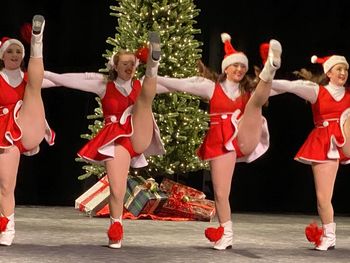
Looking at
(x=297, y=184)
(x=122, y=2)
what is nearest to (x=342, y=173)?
(x=297, y=184)

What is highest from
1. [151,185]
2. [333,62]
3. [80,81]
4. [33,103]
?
[333,62]

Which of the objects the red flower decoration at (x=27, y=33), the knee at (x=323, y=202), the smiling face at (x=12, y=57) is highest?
the red flower decoration at (x=27, y=33)

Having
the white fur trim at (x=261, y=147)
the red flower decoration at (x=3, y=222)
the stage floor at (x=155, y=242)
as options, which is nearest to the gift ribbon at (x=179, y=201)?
the stage floor at (x=155, y=242)

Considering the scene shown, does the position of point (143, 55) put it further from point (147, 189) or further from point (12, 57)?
point (147, 189)

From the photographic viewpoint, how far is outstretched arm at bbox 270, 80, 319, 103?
5.47 m

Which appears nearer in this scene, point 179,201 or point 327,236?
point 327,236

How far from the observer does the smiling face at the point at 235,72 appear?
548 cm

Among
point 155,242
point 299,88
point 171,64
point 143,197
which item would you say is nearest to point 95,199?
point 143,197

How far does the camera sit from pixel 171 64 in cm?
793

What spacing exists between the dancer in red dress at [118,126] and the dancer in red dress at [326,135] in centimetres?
88

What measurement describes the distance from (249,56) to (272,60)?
4258mm

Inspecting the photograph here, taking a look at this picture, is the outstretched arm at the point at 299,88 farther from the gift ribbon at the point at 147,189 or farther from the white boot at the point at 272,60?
the gift ribbon at the point at 147,189

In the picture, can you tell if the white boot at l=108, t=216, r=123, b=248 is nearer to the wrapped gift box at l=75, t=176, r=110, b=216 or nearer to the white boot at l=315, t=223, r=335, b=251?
the white boot at l=315, t=223, r=335, b=251

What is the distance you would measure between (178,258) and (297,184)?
4962mm
